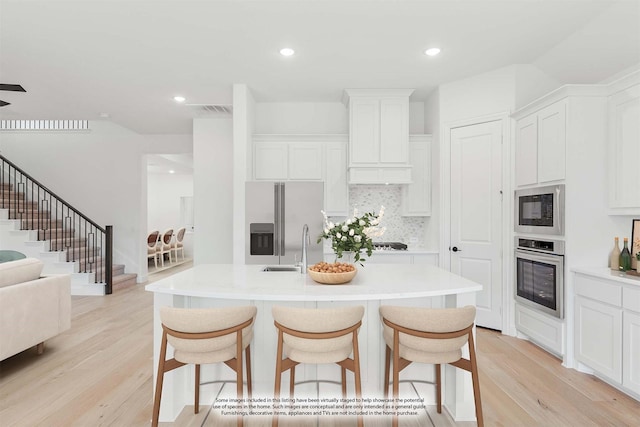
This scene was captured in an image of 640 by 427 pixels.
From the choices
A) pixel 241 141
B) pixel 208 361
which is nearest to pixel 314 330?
pixel 208 361

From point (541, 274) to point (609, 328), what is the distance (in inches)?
29.4

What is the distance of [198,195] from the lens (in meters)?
5.82

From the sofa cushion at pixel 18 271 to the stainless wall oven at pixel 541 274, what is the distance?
4794 mm

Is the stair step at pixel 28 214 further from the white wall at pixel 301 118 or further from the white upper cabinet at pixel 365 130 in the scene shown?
the white upper cabinet at pixel 365 130

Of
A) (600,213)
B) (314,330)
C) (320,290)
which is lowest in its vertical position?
(314,330)

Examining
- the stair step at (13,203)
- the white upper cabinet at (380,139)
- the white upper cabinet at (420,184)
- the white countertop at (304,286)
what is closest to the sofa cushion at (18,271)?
the white countertop at (304,286)

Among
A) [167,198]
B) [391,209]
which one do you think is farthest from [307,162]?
[167,198]

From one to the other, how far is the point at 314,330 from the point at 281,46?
110 inches

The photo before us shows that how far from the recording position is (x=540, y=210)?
11.0ft


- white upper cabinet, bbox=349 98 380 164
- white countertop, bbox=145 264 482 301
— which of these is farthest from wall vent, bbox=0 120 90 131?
white countertop, bbox=145 264 482 301

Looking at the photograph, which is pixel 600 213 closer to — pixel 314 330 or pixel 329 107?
pixel 314 330

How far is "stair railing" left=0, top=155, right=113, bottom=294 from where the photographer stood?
6078mm

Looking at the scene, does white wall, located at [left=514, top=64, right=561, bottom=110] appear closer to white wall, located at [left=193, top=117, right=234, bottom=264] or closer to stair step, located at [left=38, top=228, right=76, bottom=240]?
white wall, located at [left=193, top=117, right=234, bottom=264]

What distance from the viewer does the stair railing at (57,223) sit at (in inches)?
239
